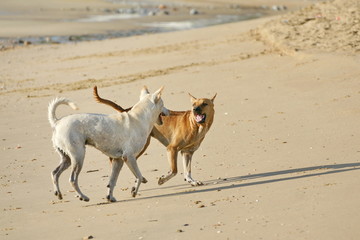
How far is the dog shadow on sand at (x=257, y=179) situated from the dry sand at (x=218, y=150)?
0.02 meters

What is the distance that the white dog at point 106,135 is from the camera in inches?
344

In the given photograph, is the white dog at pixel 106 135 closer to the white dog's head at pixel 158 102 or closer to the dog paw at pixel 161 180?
the white dog's head at pixel 158 102

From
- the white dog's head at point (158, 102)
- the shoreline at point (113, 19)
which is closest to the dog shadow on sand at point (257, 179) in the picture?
the white dog's head at point (158, 102)

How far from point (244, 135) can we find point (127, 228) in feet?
14.5

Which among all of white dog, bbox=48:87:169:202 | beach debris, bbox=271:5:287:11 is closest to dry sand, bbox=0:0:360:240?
white dog, bbox=48:87:169:202

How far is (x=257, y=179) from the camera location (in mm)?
9367

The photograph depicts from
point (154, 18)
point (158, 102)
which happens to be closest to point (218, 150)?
point (158, 102)

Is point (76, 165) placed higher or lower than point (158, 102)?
lower

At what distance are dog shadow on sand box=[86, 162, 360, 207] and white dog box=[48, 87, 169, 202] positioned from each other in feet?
1.58

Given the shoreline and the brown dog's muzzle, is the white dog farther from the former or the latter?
the shoreline

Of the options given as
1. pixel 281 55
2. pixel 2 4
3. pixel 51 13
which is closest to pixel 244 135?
pixel 281 55

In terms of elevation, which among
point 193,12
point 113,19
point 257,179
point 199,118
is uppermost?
point 193,12

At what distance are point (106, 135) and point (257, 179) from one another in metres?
2.02

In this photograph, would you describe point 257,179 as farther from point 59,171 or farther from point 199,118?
point 59,171
